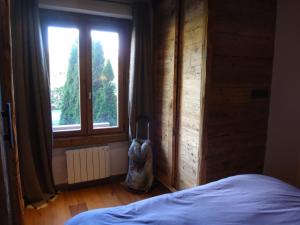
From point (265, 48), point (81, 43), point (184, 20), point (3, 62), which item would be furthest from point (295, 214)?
point (81, 43)

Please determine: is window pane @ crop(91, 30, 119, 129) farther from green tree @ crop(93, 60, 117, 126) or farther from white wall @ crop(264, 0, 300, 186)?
white wall @ crop(264, 0, 300, 186)

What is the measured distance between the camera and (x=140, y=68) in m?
2.81

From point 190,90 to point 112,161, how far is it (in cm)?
146

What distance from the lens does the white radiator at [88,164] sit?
2693 millimetres

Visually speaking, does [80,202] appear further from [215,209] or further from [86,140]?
[215,209]

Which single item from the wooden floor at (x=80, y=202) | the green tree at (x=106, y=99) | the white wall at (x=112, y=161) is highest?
the green tree at (x=106, y=99)

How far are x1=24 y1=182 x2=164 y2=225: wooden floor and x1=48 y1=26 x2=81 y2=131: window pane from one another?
813mm

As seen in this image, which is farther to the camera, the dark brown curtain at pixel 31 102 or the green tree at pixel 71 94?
the green tree at pixel 71 94

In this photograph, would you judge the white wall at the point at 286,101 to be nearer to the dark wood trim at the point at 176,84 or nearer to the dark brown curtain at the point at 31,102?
the dark wood trim at the point at 176,84

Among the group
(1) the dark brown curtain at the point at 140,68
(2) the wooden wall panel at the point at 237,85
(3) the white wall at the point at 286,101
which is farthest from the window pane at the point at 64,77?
(3) the white wall at the point at 286,101

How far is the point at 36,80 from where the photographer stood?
2379mm

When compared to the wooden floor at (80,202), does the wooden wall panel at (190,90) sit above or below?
above

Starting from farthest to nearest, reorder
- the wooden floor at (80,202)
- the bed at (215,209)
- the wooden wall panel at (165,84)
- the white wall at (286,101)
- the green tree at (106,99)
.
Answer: the green tree at (106,99) < the wooden wall panel at (165,84) < the white wall at (286,101) < the wooden floor at (80,202) < the bed at (215,209)

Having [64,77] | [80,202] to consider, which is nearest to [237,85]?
[64,77]
